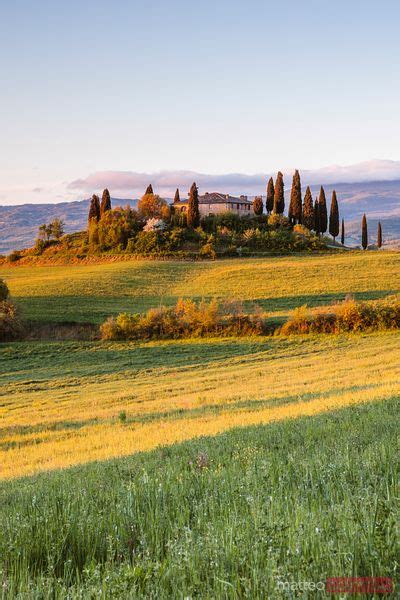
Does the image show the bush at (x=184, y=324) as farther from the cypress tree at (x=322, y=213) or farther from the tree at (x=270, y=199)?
the tree at (x=270, y=199)

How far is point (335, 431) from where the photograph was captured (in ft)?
31.0

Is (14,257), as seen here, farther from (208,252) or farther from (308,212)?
(308,212)

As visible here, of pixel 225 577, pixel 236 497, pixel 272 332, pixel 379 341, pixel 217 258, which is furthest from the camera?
pixel 217 258

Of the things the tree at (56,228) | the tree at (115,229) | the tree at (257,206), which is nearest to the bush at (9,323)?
the tree at (115,229)

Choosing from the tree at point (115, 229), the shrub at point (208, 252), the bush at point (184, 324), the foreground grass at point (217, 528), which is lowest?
the bush at point (184, 324)

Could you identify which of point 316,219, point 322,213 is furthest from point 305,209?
point 322,213

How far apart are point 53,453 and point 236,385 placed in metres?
15.7

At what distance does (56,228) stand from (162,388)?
304 ft

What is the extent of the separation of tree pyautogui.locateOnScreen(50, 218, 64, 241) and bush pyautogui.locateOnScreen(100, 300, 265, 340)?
69.6 m

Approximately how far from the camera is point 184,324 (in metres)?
52.9

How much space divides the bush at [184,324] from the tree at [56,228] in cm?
6958

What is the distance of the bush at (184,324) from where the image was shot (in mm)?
52281

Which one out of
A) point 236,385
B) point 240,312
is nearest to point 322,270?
point 240,312

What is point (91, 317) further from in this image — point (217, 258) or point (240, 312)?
point (217, 258)
